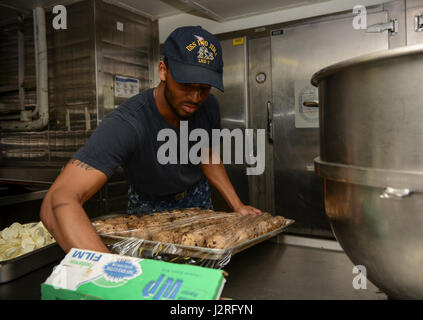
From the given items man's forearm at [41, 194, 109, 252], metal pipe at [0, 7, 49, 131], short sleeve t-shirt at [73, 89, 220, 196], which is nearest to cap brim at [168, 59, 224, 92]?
short sleeve t-shirt at [73, 89, 220, 196]

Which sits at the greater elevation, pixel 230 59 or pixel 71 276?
pixel 230 59

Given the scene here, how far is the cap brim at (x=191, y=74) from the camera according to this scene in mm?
1154

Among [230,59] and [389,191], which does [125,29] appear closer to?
[230,59]

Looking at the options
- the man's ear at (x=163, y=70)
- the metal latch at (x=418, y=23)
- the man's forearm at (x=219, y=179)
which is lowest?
the man's forearm at (x=219, y=179)

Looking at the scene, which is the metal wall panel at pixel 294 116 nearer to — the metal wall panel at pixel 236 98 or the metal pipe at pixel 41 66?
the metal wall panel at pixel 236 98

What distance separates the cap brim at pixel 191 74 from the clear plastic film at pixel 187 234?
484 mm

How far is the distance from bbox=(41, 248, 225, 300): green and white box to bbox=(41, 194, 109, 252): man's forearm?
0.21 meters

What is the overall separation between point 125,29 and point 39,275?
3.02 meters

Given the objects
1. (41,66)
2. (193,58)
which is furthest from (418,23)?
(41,66)

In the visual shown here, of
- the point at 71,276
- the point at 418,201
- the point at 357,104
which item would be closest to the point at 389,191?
the point at 418,201

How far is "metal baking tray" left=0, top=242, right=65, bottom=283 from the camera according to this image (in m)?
0.91

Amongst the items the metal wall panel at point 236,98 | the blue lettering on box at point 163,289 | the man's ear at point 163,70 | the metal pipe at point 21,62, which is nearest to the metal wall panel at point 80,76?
the metal pipe at point 21,62

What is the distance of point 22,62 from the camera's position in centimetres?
352

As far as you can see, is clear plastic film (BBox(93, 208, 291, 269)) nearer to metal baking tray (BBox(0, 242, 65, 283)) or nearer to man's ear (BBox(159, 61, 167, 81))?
metal baking tray (BBox(0, 242, 65, 283))
